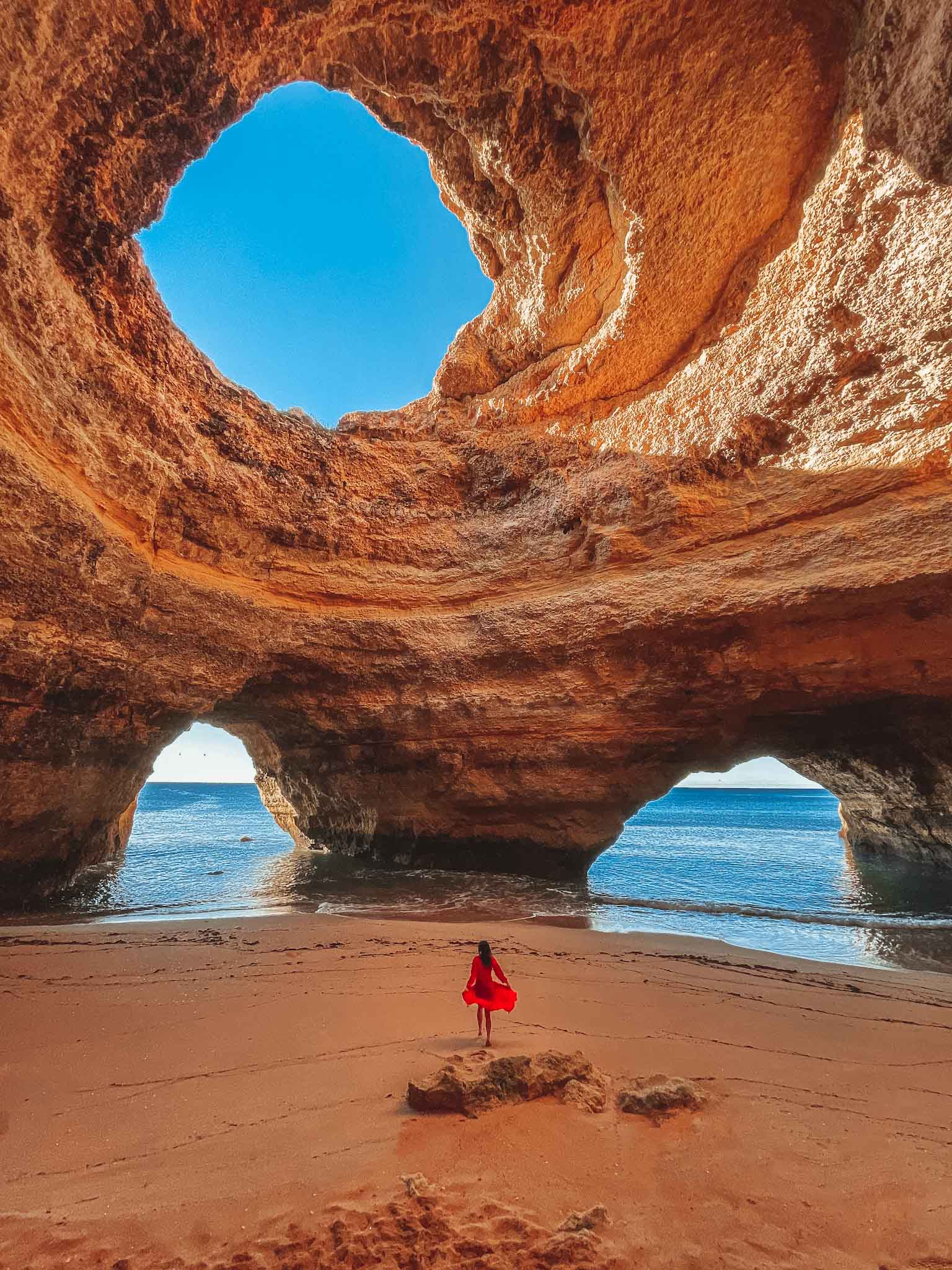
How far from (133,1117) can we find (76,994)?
222 cm

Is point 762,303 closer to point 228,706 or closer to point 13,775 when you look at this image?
point 228,706

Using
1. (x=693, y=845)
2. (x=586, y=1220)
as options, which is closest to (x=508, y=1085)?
(x=586, y=1220)

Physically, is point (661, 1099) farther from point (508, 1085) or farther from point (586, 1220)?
point (586, 1220)

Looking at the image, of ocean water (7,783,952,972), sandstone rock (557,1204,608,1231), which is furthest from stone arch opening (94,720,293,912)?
sandstone rock (557,1204,608,1231)

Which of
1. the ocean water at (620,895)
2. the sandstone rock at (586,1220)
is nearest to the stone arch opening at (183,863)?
the ocean water at (620,895)

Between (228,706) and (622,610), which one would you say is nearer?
(622,610)

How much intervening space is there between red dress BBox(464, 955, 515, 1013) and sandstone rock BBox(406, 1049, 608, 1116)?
0.54 metres

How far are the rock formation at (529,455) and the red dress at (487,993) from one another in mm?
6444

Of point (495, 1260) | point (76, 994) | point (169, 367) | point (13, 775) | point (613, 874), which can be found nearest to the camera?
point (495, 1260)

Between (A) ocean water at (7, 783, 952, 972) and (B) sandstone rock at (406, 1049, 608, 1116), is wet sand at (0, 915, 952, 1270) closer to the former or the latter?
(B) sandstone rock at (406, 1049, 608, 1116)

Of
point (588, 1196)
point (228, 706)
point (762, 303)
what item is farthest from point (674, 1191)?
point (762, 303)

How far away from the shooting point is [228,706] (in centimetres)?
1086

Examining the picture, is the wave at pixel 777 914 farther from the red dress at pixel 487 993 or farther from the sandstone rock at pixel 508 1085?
the sandstone rock at pixel 508 1085

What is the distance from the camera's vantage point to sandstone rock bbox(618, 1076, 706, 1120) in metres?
2.65
